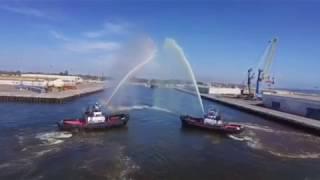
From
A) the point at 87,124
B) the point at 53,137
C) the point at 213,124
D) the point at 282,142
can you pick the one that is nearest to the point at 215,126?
the point at 213,124

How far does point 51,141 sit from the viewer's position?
134 feet

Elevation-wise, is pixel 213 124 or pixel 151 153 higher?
pixel 213 124

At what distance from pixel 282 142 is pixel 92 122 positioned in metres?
27.3

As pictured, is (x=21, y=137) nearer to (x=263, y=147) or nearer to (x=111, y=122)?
(x=111, y=122)

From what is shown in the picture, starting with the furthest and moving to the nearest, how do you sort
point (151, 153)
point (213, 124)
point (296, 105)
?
1. point (296, 105)
2. point (213, 124)
3. point (151, 153)

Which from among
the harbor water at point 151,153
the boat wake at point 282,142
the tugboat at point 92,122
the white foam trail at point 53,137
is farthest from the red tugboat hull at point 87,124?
the boat wake at point 282,142

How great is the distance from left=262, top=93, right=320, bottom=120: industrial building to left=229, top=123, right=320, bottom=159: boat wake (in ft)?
60.0

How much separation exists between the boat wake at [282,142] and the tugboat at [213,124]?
1432 mm

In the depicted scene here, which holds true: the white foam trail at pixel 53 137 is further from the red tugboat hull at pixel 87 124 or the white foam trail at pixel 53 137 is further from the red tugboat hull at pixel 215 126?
the red tugboat hull at pixel 215 126

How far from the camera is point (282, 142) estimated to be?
→ 47.7 metres

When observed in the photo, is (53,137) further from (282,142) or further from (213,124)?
(282,142)

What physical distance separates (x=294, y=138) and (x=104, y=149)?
2923cm

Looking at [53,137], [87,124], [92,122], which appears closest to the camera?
[53,137]

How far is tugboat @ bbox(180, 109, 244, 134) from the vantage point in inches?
2073
